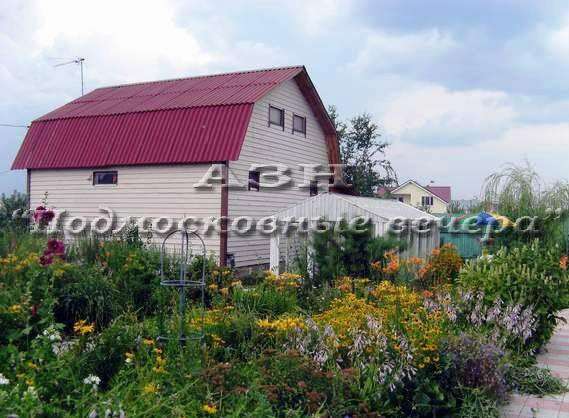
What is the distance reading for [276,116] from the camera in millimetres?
16484

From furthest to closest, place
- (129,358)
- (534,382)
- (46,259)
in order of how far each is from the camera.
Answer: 1. (46,259)
2. (534,382)
3. (129,358)

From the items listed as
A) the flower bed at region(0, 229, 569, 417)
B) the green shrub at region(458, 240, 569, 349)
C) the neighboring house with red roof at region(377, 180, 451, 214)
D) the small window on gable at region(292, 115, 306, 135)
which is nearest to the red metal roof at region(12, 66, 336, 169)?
the small window on gable at region(292, 115, 306, 135)

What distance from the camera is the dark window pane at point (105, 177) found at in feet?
52.4

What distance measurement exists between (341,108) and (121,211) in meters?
13.4

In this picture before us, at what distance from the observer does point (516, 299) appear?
635 centimetres

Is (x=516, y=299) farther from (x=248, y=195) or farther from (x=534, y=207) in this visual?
(x=248, y=195)

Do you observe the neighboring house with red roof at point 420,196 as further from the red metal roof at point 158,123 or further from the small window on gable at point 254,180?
the small window on gable at point 254,180

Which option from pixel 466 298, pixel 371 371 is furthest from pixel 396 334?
pixel 466 298

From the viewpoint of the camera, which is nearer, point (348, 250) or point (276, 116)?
point (348, 250)

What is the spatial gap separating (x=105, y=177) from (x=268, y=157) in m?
4.53

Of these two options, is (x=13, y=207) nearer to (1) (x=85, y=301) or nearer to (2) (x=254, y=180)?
(2) (x=254, y=180)

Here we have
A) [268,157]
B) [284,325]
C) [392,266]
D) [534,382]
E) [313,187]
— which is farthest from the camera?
[313,187]

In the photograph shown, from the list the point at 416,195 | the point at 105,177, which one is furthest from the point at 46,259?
the point at 416,195

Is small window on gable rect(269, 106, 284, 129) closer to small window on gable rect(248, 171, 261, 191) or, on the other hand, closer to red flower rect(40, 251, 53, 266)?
small window on gable rect(248, 171, 261, 191)
